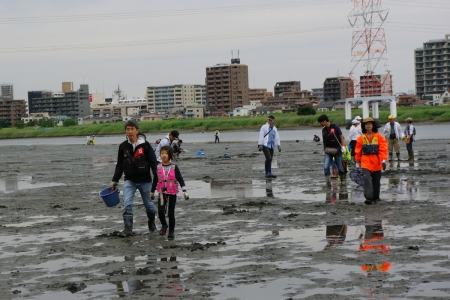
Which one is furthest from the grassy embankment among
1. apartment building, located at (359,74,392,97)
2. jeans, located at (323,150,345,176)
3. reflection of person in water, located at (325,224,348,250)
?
reflection of person in water, located at (325,224,348,250)

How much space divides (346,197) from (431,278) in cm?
818

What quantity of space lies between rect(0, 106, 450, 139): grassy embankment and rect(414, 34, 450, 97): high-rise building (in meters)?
56.4

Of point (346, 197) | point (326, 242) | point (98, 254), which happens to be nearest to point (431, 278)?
point (326, 242)

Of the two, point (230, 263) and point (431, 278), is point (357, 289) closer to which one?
point (431, 278)

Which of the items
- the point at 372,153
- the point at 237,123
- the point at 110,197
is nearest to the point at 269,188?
the point at 372,153

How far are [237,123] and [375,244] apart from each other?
351 ft

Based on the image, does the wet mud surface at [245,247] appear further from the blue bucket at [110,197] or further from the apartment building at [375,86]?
the apartment building at [375,86]

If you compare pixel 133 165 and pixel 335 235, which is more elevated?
pixel 133 165

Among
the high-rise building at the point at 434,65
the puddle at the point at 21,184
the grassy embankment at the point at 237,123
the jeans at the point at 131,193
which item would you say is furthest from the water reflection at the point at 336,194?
the high-rise building at the point at 434,65

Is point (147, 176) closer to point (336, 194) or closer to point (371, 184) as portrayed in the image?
point (371, 184)

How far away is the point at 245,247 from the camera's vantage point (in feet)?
34.2

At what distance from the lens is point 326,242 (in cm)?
1052

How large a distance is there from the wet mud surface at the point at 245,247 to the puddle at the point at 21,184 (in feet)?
12.9

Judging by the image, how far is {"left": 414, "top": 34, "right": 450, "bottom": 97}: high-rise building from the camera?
176500mm
